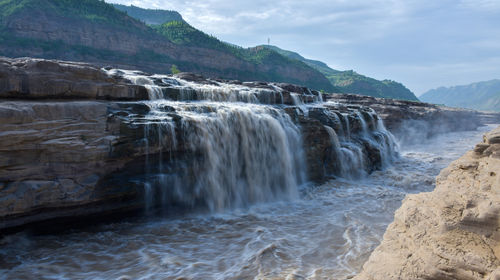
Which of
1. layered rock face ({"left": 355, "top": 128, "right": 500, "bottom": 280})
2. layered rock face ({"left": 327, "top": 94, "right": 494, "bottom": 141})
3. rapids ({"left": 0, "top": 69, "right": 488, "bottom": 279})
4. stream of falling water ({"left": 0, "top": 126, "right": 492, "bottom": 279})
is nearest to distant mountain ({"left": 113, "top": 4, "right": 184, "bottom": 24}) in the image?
layered rock face ({"left": 327, "top": 94, "right": 494, "bottom": 141})

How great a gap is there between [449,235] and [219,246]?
13.7 feet

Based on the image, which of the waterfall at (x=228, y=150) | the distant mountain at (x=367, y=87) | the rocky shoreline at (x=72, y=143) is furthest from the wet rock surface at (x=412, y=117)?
the distant mountain at (x=367, y=87)

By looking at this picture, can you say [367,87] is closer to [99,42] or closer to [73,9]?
[99,42]

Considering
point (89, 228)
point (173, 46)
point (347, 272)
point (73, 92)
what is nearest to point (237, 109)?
point (73, 92)

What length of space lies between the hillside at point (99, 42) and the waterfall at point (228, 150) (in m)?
36.2

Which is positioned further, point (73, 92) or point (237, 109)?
point (237, 109)

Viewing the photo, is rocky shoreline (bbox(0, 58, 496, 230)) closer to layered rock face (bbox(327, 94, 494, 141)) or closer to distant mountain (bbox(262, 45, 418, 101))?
layered rock face (bbox(327, 94, 494, 141))

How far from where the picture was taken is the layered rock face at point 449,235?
237 centimetres

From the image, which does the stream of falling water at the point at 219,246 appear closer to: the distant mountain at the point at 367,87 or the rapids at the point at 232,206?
the rapids at the point at 232,206

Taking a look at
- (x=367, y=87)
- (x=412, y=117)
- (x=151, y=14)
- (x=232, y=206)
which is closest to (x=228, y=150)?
(x=232, y=206)

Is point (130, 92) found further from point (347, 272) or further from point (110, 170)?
point (347, 272)

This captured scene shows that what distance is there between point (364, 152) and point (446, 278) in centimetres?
1112

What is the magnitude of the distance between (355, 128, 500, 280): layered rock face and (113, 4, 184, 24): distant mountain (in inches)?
5960

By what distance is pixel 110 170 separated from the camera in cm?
675
